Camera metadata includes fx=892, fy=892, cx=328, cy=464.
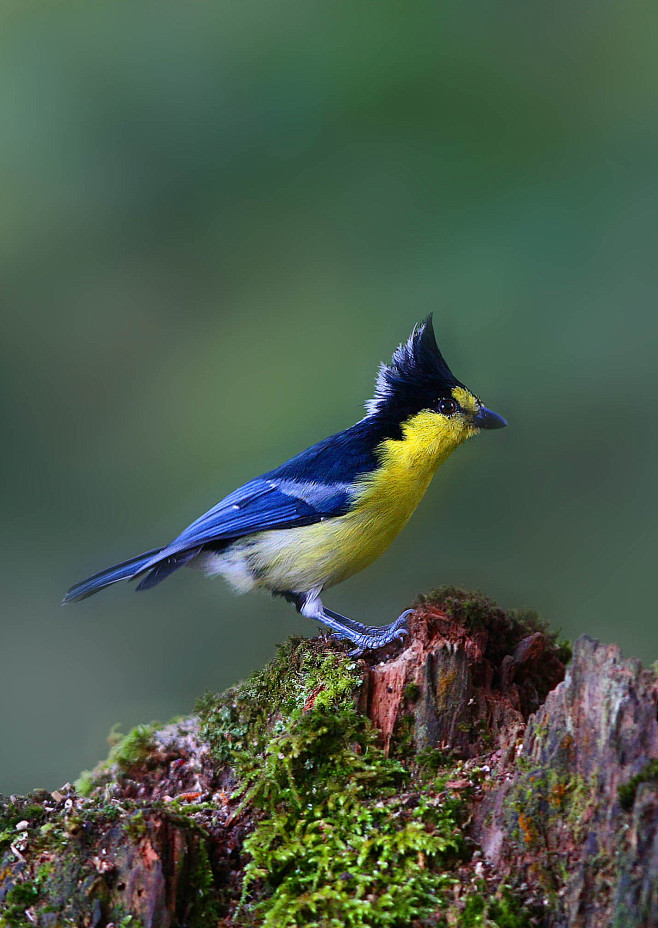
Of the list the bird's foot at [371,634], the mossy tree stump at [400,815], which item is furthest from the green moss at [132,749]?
the bird's foot at [371,634]

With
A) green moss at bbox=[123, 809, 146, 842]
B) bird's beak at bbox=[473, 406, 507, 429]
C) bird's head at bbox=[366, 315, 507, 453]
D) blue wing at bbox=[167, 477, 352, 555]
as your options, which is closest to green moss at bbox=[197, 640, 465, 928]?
green moss at bbox=[123, 809, 146, 842]

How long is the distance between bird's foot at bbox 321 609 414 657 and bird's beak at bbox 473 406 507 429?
2.97ft

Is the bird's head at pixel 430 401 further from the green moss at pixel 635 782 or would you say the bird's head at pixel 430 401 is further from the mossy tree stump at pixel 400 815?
the green moss at pixel 635 782

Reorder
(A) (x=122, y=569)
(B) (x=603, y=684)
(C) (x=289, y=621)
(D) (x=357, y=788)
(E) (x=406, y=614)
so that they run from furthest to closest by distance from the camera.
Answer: (C) (x=289, y=621)
(A) (x=122, y=569)
(E) (x=406, y=614)
(D) (x=357, y=788)
(B) (x=603, y=684)

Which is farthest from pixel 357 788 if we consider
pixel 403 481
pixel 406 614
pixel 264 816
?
pixel 403 481

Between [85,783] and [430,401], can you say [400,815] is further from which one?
[430,401]

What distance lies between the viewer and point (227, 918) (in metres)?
2.24

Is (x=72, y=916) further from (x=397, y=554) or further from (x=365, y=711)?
(x=397, y=554)

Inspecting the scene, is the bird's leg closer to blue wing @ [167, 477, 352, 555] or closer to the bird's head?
blue wing @ [167, 477, 352, 555]

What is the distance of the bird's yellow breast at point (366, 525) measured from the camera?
3330 mm

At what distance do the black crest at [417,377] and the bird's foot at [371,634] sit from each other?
0.86 meters

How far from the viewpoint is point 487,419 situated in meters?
3.49

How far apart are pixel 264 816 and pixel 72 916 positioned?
0.55 m

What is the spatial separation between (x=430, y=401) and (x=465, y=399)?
0.45 ft
